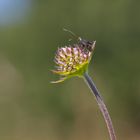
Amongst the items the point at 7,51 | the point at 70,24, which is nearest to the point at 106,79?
the point at 70,24

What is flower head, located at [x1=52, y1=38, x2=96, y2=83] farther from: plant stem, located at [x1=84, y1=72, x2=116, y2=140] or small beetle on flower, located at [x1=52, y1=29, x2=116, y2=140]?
plant stem, located at [x1=84, y1=72, x2=116, y2=140]

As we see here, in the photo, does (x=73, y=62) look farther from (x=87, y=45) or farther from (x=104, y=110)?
(x=104, y=110)

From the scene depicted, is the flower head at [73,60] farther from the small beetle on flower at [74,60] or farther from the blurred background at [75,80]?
the blurred background at [75,80]

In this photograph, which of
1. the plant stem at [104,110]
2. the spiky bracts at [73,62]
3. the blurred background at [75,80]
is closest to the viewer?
the plant stem at [104,110]

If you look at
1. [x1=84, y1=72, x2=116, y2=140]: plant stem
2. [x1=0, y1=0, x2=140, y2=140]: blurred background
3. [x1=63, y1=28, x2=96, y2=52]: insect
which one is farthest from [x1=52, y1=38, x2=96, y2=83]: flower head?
[x1=0, y1=0, x2=140, y2=140]: blurred background

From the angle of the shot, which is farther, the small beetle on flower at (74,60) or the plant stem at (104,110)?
the small beetle on flower at (74,60)

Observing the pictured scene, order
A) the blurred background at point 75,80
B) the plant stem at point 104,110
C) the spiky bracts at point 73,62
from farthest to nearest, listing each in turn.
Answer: the blurred background at point 75,80 → the spiky bracts at point 73,62 → the plant stem at point 104,110

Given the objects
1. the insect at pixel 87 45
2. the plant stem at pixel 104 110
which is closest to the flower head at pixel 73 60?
the insect at pixel 87 45
